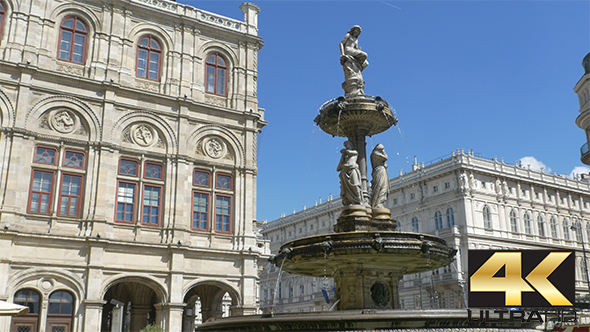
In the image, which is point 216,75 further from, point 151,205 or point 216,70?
point 151,205

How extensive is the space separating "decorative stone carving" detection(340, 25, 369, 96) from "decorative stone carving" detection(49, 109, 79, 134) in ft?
51.8

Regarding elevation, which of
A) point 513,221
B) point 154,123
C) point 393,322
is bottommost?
point 393,322

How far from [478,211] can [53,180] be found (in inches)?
1602

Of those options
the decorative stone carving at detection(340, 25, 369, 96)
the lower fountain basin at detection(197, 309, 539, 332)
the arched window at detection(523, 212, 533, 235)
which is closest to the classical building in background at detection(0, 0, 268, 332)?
the decorative stone carving at detection(340, 25, 369, 96)

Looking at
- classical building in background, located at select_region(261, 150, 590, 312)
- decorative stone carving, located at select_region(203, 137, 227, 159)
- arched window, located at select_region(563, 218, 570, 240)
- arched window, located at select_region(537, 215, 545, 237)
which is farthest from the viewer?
arched window, located at select_region(563, 218, 570, 240)

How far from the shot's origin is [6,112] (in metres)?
23.7

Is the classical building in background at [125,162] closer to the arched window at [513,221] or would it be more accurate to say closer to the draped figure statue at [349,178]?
the draped figure statue at [349,178]

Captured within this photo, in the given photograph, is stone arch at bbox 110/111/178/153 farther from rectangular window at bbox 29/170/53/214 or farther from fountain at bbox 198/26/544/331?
fountain at bbox 198/26/544/331

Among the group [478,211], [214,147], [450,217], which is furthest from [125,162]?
[478,211]

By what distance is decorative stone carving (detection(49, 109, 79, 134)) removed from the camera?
81.5ft

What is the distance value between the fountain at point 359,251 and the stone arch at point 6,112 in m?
16.4

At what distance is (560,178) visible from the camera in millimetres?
61156

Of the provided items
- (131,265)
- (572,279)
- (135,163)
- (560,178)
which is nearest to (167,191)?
(135,163)

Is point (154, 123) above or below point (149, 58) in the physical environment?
below
